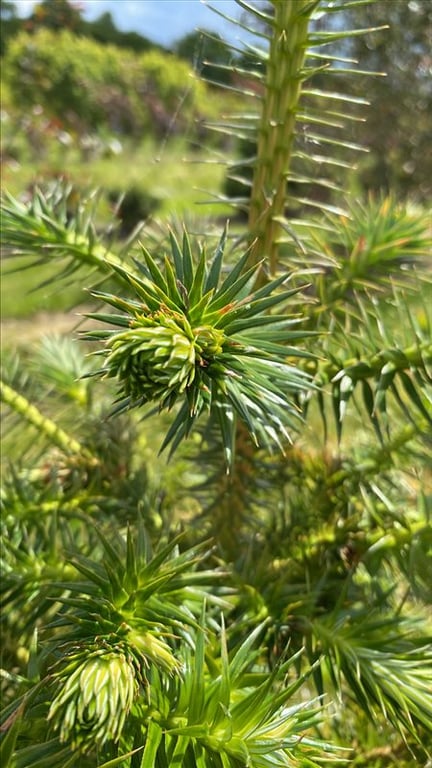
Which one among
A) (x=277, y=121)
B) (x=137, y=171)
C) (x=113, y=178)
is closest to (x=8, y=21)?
(x=277, y=121)

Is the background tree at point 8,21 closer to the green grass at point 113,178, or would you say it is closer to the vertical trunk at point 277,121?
the green grass at point 113,178

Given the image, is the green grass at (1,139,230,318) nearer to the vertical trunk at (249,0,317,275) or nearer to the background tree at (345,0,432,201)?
the background tree at (345,0,432,201)

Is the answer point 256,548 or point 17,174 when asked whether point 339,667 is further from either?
point 17,174

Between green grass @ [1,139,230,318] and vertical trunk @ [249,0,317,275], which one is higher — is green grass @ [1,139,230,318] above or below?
above

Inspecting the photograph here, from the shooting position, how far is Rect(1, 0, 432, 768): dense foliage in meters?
0.54

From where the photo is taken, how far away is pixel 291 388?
0.69 meters

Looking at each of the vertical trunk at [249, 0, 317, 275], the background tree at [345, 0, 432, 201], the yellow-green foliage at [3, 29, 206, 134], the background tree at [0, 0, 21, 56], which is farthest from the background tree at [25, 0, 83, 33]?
the yellow-green foliage at [3, 29, 206, 134]

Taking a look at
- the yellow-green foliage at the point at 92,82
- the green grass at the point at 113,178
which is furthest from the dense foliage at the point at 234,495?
the yellow-green foliage at the point at 92,82

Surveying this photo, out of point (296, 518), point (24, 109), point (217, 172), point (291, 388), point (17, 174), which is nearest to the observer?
point (291, 388)

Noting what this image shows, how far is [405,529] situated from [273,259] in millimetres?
401

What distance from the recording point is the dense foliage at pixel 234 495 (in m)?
0.54

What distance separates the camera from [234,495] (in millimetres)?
973

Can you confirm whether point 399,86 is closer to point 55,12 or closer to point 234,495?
point 55,12

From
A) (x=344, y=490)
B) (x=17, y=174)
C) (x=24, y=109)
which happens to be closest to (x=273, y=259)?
(x=344, y=490)
